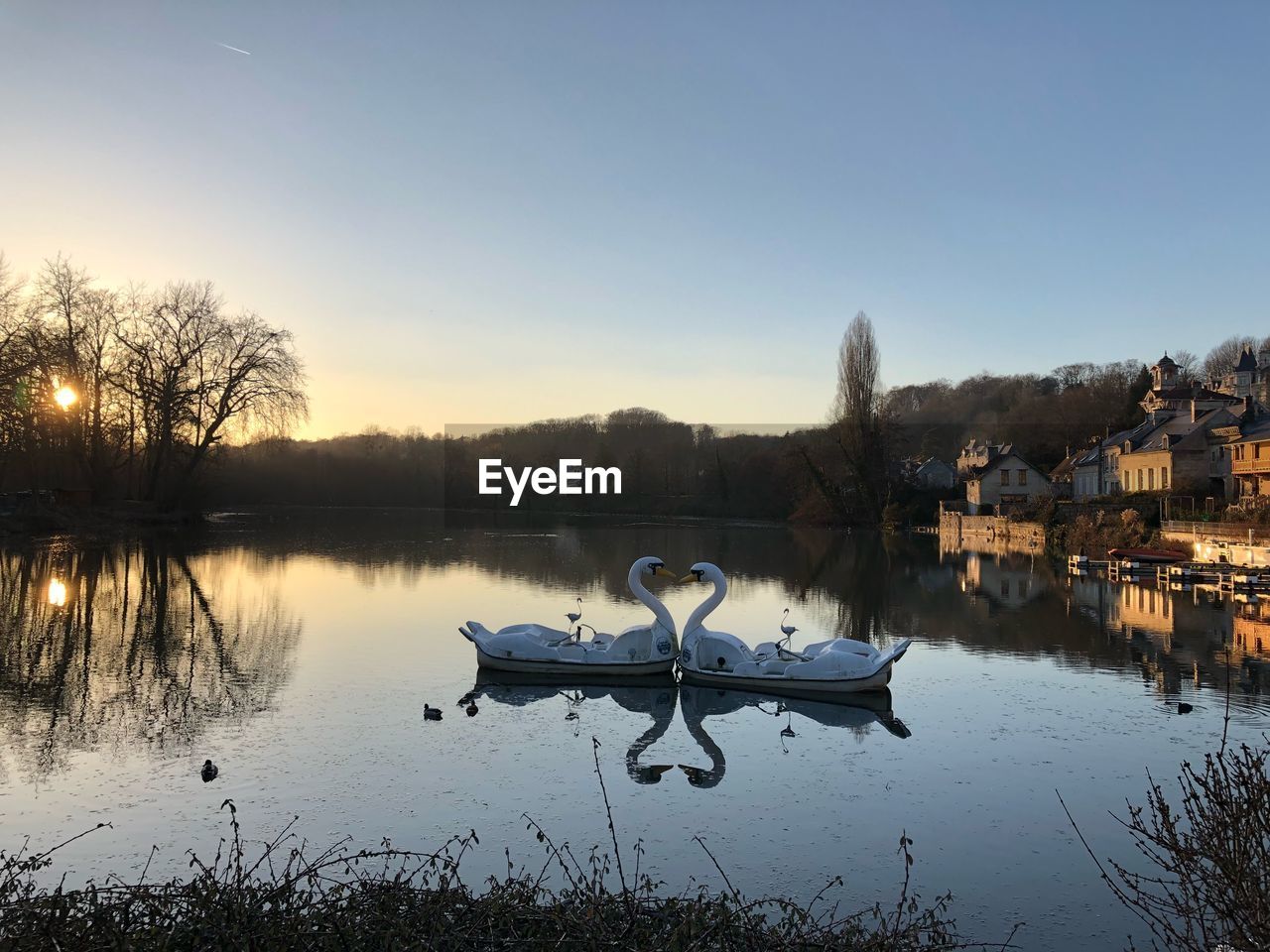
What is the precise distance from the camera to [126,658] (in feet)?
49.1

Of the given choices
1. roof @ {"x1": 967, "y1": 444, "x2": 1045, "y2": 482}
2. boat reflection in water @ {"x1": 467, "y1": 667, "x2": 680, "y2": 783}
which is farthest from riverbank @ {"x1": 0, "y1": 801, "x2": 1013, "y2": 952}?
roof @ {"x1": 967, "y1": 444, "x2": 1045, "y2": 482}

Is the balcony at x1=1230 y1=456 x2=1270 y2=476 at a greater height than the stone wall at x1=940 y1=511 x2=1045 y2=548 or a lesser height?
greater

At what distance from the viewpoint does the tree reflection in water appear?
10688 mm

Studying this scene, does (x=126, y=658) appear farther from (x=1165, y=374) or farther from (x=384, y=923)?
(x=1165, y=374)

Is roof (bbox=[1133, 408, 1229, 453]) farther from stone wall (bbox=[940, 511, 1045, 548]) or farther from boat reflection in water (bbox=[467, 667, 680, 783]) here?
boat reflection in water (bbox=[467, 667, 680, 783])

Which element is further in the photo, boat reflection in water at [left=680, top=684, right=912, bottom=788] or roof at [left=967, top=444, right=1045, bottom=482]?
roof at [left=967, top=444, right=1045, bottom=482]

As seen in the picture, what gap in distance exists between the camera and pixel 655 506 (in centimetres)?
8431

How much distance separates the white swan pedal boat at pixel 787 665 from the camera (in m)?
13.1

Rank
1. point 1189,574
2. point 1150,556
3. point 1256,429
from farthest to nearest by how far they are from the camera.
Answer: point 1256,429 → point 1150,556 → point 1189,574

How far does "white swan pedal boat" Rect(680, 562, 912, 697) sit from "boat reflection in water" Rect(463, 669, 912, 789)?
17cm

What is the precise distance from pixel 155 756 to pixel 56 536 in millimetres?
37603

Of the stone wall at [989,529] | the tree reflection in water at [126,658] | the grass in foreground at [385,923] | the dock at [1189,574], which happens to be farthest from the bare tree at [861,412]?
the grass in foreground at [385,923]

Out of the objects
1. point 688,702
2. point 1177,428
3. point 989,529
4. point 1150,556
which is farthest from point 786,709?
point 989,529

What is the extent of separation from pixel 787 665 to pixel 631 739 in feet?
10.7
